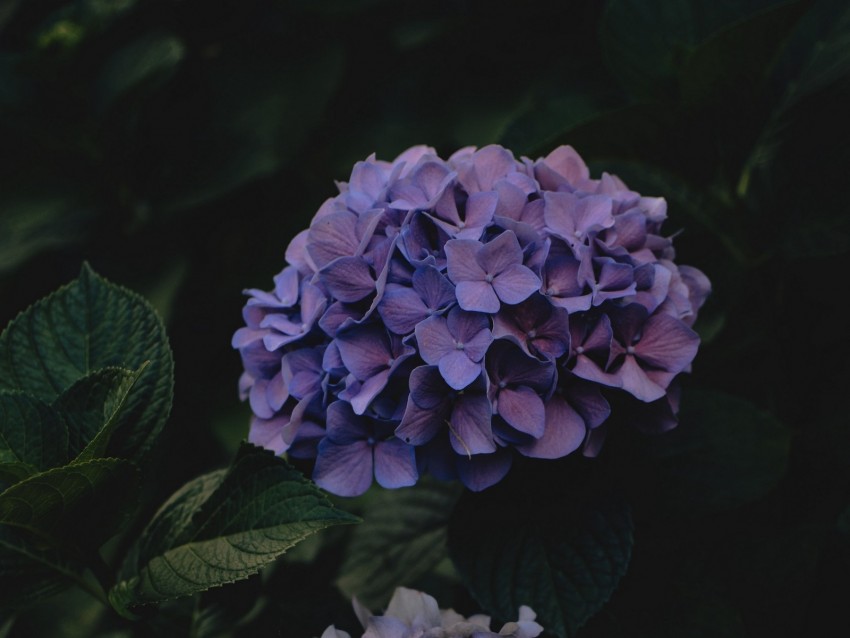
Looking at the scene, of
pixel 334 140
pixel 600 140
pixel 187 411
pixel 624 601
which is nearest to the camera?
pixel 624 601

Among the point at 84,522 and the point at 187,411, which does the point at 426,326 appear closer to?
the point at 84,522

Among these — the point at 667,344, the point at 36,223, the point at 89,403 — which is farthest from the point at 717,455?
the point at 36,223

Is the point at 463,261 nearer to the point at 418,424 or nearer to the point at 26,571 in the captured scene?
the point at 418,424

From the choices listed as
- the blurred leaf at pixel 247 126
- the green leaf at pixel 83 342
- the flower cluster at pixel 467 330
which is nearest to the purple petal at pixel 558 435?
the flower cluster at pixel 467 330

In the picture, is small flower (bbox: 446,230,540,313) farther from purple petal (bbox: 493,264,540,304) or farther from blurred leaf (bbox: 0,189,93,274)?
blurred leaf (bbox: 0,189,93,274)

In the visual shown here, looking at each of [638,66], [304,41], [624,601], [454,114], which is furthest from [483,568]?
[304,41]

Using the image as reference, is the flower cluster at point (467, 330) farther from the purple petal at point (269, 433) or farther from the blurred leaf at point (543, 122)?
the blurred leaf at point (543, 122)

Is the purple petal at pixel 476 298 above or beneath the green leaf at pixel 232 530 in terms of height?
above
